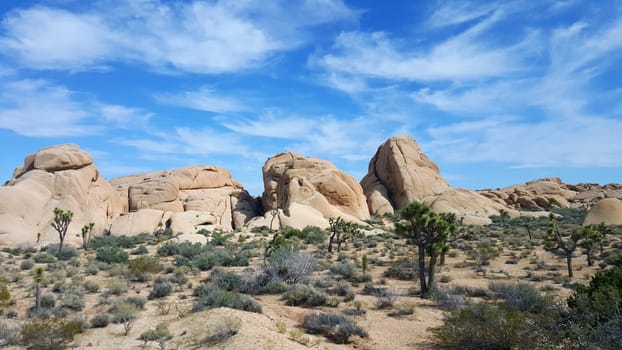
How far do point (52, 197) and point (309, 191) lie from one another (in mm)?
23706

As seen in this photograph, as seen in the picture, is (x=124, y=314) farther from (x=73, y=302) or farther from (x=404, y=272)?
(x=404, y=272)

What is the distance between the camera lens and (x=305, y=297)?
15109mm

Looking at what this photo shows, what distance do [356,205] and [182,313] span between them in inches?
1504

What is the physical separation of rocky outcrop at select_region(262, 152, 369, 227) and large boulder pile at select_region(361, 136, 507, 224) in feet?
23.1

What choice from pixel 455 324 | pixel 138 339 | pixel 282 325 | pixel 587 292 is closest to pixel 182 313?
pixel 138 339

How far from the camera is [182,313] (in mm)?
13148

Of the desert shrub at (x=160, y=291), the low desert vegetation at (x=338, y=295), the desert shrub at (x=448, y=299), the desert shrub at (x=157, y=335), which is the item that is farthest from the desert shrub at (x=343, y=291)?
the desert shrub at (x=157, y=335)

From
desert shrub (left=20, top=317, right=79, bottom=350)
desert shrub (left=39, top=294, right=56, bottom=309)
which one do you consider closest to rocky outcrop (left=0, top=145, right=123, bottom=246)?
desert shrub (left=39, top=294, right=56, bottom=309)

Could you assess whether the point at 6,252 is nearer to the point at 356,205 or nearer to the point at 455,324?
the point at 455,324

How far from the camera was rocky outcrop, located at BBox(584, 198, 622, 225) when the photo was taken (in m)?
41.5

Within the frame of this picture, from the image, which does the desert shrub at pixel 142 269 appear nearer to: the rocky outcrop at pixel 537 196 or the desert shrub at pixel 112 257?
the desert shrub at pixel 112 257

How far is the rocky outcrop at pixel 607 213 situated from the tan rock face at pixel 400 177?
17.7 metres

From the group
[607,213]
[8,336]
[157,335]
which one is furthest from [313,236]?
[607,213]

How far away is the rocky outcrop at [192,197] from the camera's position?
44656 mm
